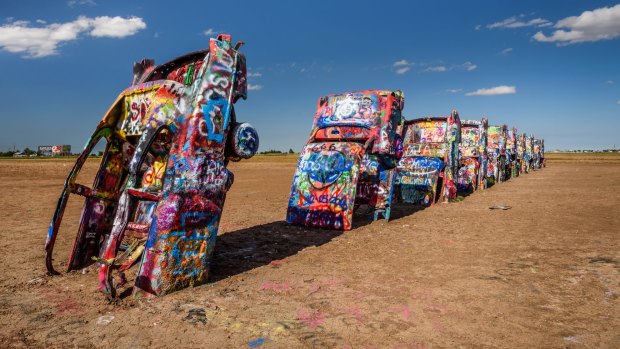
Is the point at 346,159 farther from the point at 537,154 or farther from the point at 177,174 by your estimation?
the point at 537,154

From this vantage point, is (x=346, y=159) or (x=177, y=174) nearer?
(x=177, y=174)

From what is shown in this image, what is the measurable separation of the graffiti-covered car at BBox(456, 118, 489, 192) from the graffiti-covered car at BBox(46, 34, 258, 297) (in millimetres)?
12545

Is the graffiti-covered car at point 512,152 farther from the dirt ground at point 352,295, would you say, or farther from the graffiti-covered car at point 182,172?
the graffiti-covered car at point 182,172

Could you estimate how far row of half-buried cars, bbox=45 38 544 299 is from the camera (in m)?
3.89

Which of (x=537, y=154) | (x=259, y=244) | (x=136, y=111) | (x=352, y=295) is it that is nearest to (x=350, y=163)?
(x=259, y=244)

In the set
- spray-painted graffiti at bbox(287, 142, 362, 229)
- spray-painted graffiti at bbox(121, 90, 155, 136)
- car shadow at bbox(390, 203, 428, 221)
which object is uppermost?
spray-painted graffiti at bbox(121, 90, 155, 136)

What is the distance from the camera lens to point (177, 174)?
3900 millimetres

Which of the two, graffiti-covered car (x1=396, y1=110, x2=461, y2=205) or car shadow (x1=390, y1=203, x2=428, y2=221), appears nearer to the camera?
car shadow (x1=390, y1=203, x2=428, y2=221)

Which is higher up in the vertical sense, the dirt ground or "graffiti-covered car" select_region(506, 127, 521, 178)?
"graffiti-covered car" select_region(506, 127, 521, 178)

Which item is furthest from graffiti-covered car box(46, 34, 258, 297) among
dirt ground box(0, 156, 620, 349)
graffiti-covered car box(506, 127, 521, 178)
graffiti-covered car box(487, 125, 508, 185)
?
graffiti-covered car box(506, 127, 521, 178)

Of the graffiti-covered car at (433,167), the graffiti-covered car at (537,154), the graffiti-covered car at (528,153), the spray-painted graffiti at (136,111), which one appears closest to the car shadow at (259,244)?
the spray-painted graffiti at (136,111)

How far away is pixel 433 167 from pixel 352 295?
8.17 m

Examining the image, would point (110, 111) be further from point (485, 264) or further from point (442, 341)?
point (485, 264)

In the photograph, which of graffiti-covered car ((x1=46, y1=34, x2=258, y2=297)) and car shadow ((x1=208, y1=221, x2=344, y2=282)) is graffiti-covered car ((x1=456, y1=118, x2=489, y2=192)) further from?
graffiti-covered car ((x1=46, y1=34, x2=258, y2=297))
